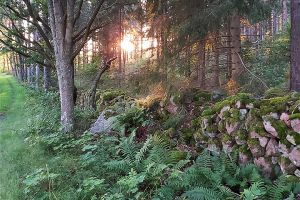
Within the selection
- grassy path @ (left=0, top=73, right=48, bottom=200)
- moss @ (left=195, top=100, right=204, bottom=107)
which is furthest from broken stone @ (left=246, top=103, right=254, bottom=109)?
grassy path @ (left=0, top=73, right=48, bottom=200)

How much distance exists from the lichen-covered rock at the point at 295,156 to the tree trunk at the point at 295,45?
231cm

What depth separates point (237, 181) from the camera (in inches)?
126

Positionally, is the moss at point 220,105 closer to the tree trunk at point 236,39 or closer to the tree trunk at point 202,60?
the tree trunk at point 202,60

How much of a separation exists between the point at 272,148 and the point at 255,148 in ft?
0.84

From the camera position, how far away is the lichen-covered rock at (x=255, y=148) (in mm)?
3447

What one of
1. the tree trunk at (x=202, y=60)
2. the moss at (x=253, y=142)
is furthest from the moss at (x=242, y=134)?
the tree trunk at (x=202, y=60)

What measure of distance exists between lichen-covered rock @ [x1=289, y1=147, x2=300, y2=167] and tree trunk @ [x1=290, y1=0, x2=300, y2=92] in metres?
2.31

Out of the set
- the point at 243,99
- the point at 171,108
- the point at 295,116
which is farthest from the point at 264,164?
the point at 171,108

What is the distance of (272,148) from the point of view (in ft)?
10.9

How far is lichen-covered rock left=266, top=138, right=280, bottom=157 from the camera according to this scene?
3.29 meters

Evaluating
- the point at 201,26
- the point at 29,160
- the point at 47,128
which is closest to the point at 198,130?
the point at 201,26

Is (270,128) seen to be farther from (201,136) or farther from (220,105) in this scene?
(201,136)

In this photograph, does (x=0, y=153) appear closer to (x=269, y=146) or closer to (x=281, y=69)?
(x=269, y=146)

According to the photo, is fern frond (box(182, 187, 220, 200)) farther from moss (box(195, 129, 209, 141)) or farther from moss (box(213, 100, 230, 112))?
moss (box(213, 100, 230, 112))
